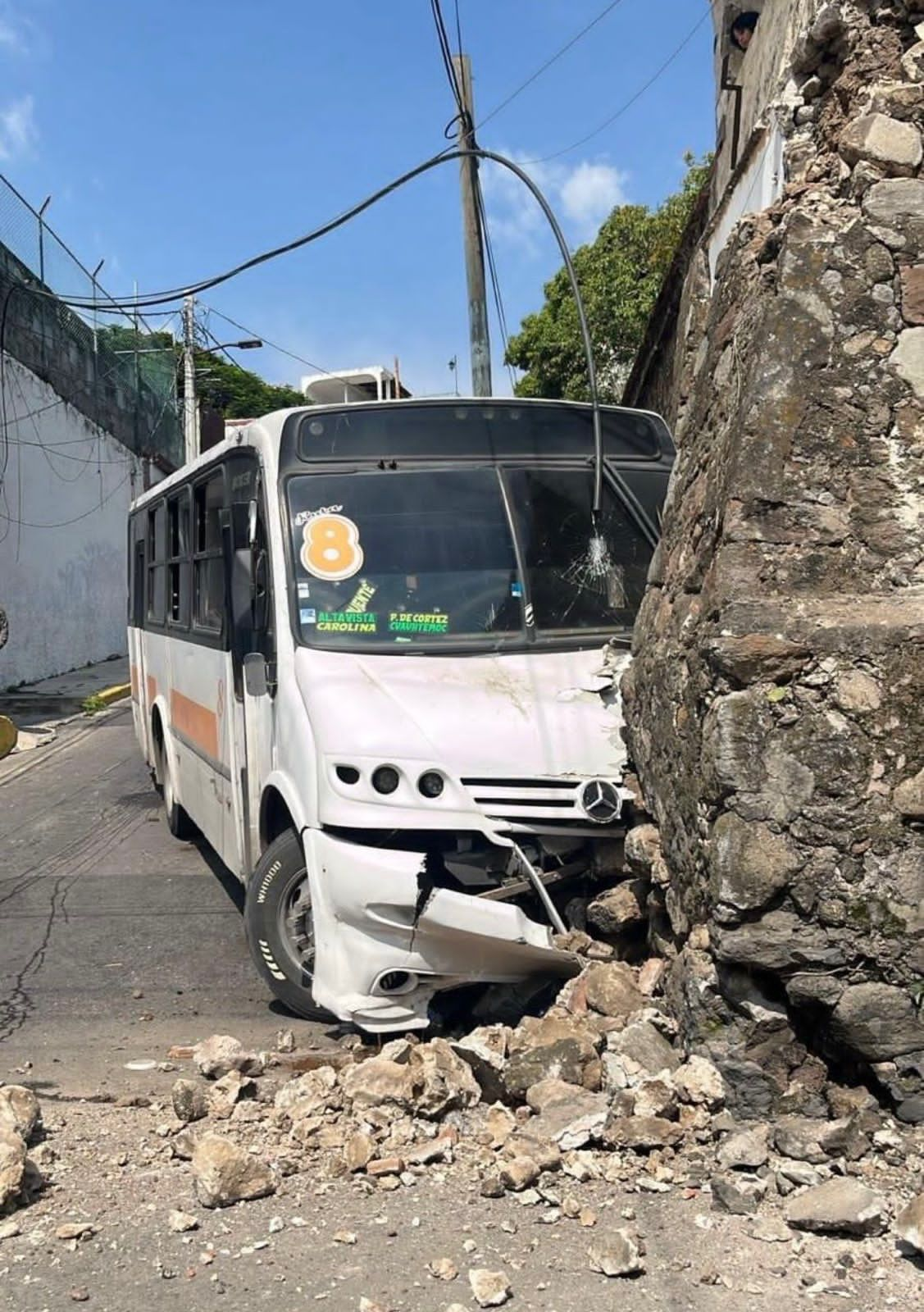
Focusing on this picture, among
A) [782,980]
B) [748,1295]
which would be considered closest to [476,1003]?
[782,980]

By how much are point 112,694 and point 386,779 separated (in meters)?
15.4

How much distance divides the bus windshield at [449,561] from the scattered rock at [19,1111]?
196cm

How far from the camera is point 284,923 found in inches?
191

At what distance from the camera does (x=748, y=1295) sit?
2.87m

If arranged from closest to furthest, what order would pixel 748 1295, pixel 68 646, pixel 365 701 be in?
pixel 748 1295 < pixel 365 701 < pixel 68 646

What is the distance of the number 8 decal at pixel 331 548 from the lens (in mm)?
5035

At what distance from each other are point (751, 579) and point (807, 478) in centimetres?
40

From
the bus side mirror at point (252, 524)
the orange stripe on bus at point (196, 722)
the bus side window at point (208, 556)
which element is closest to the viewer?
the bus side mirror at point (252, 524)

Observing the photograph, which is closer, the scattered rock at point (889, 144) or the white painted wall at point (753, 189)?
the scattered rock at point (889, 144)

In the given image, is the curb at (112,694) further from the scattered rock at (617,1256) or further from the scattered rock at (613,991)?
the scattered rock at (617,1256)

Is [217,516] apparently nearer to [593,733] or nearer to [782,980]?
[593,733]

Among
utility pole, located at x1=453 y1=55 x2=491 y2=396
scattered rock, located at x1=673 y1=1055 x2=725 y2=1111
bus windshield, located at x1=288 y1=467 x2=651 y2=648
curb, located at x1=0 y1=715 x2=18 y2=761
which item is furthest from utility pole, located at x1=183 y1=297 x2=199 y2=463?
scattered rock, located at x1=673 y1=1055 x2=725 y2=1111

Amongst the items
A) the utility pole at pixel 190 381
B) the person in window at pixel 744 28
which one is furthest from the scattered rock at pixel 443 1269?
the utility pole at pixel 190 381

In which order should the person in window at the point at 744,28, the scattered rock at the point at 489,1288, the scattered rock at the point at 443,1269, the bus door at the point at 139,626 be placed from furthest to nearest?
the person in window at the point at 744,28, the bus door at the point at 139,626, the scattered rock at the point at 443,1269, the scattered rock at the point at 489,1288
